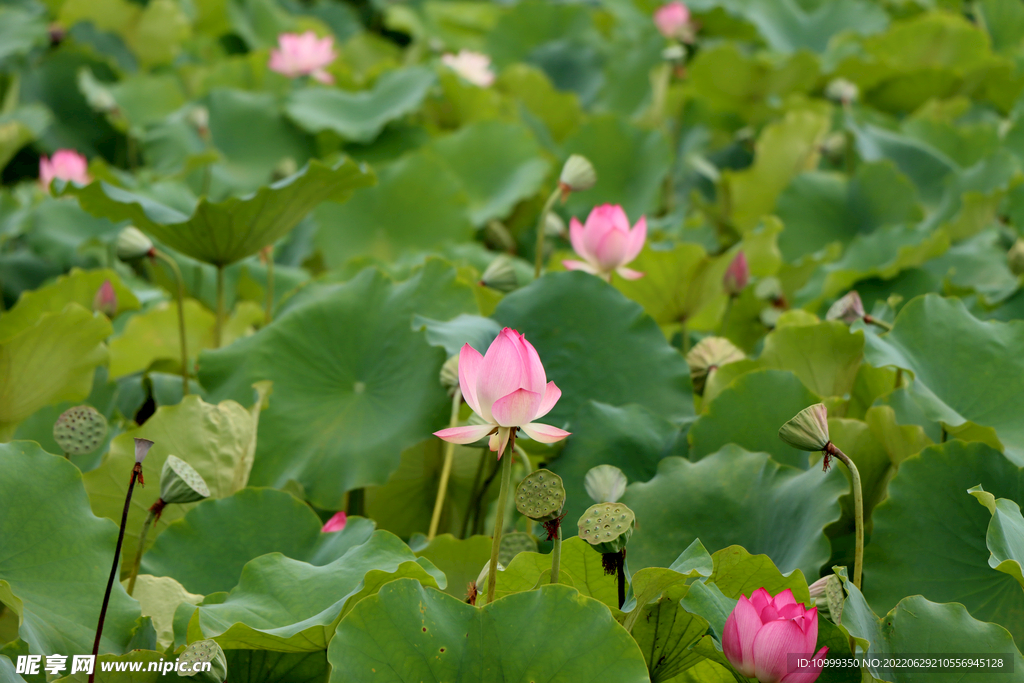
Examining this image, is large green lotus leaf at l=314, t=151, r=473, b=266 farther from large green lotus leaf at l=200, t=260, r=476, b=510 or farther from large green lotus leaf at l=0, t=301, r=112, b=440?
large green lotus leaf at l=0, t=301, r=112, b=440

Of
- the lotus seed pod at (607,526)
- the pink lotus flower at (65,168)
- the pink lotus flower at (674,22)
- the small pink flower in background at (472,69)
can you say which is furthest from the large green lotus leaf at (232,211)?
the pink lotus flower at (674,22)

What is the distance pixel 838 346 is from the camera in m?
1.05

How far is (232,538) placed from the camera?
0.91 meters

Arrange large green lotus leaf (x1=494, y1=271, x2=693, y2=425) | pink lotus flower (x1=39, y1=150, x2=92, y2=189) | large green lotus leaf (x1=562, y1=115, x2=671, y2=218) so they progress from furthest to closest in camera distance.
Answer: large green lotus leaf (x1=562, y1=115, x2=671, y2=218) < pink lotus flower (x1=39, y1=150, x2=92, y2=189) < large green lotus leaf (x1=494, y1=271, x2=693, y2=425)

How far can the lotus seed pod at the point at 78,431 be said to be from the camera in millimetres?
866

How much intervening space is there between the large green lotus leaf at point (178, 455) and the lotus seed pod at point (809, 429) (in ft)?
2.03

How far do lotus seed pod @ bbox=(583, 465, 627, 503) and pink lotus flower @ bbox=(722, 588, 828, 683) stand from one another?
5.8 inches

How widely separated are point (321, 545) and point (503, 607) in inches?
12.6

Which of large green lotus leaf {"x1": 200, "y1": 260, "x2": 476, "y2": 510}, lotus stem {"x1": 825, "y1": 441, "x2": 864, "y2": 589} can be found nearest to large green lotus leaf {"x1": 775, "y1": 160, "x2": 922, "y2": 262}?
large green lotus leaf {"x1": 200, "y1": 260, "x2": 476, "y2": 510}

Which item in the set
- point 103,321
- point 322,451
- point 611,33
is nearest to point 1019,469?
point 322,451

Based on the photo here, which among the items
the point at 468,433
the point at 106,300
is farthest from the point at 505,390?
the point at 106,300

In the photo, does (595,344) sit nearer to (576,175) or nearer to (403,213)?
(576,175)

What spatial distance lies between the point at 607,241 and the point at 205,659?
0.70 metres

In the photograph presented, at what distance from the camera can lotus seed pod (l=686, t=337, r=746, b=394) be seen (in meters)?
1.12
